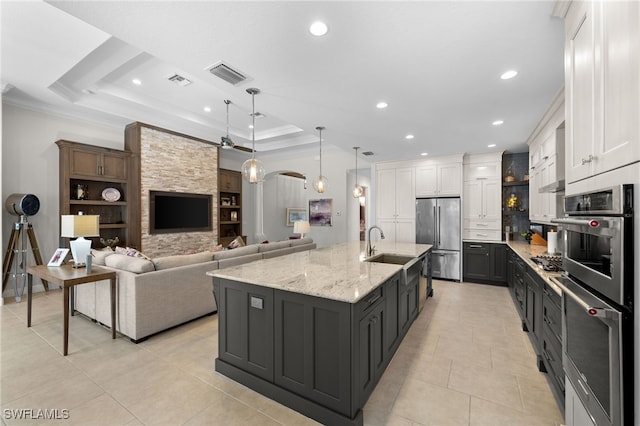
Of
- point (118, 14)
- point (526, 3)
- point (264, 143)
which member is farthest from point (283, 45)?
point (264, 143)

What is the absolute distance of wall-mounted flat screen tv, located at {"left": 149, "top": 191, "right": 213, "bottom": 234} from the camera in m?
5.73

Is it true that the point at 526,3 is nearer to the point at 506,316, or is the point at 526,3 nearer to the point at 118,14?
the point at 118,14

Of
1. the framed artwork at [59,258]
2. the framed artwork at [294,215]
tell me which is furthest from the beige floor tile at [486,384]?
the framed artwork at [294,215]

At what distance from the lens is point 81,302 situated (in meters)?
3.51

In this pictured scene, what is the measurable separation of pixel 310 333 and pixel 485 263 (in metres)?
4.87

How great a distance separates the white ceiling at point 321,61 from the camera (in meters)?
1.72

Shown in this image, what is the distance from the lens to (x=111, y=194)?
17.5 feet

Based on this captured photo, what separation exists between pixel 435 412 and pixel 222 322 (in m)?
1.77

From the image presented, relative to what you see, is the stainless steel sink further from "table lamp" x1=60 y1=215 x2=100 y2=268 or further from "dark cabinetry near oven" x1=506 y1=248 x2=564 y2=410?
"table lamp" x1=60 y1=215 x2=100 y2=268

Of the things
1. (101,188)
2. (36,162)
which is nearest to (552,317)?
(101,188)

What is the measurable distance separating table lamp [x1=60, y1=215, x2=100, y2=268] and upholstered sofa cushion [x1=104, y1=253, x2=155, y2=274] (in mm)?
248

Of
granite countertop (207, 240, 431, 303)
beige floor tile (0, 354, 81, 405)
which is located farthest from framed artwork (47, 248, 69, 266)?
granite countertop (207, 240, 431, 303)

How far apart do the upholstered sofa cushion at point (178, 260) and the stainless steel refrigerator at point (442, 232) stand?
4382 mm

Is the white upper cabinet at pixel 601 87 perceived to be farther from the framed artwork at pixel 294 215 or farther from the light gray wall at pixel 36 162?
the framed artwork at pixel 294 215
